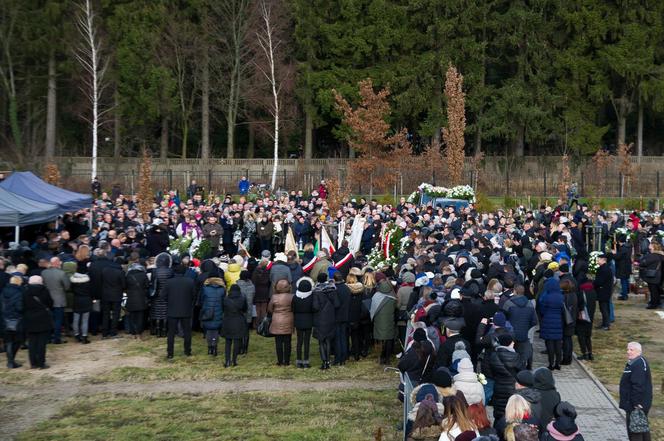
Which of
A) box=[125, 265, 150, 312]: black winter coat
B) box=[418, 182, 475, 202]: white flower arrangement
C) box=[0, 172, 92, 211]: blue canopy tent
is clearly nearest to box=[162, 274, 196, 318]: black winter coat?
box=[125, 265, 150, 312]: black winter coat

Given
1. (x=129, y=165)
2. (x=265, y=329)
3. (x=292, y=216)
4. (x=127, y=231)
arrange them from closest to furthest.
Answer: (x=265, y=329), (x=127, y=231), (x=292, y=216), (x=129, y=165)

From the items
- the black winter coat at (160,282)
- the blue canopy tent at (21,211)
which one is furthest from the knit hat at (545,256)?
the blue canopy tent at (21,211)

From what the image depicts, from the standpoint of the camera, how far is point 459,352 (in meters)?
9.84

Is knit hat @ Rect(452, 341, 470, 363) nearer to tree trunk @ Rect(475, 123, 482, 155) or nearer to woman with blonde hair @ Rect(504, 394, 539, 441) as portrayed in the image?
woman with blonde hair @ Rect(504, 394, 539, 441)

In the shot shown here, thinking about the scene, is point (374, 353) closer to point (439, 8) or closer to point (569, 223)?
point (569, 223)

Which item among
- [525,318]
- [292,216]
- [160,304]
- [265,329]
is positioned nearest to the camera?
[525,318]

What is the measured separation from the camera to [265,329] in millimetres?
14867

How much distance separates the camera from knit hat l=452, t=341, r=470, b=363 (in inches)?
383

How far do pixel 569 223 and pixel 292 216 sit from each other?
8381 mm

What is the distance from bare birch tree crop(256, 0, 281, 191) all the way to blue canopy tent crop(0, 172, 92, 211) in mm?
23142

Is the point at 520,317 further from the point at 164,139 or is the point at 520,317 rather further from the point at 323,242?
the point at 164,139

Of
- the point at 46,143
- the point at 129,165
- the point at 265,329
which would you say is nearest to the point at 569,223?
the point at 265,329

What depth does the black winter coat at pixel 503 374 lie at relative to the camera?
9.88m

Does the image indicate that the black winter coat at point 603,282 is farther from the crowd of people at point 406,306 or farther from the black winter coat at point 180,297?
the black winter coat at point 180,297
